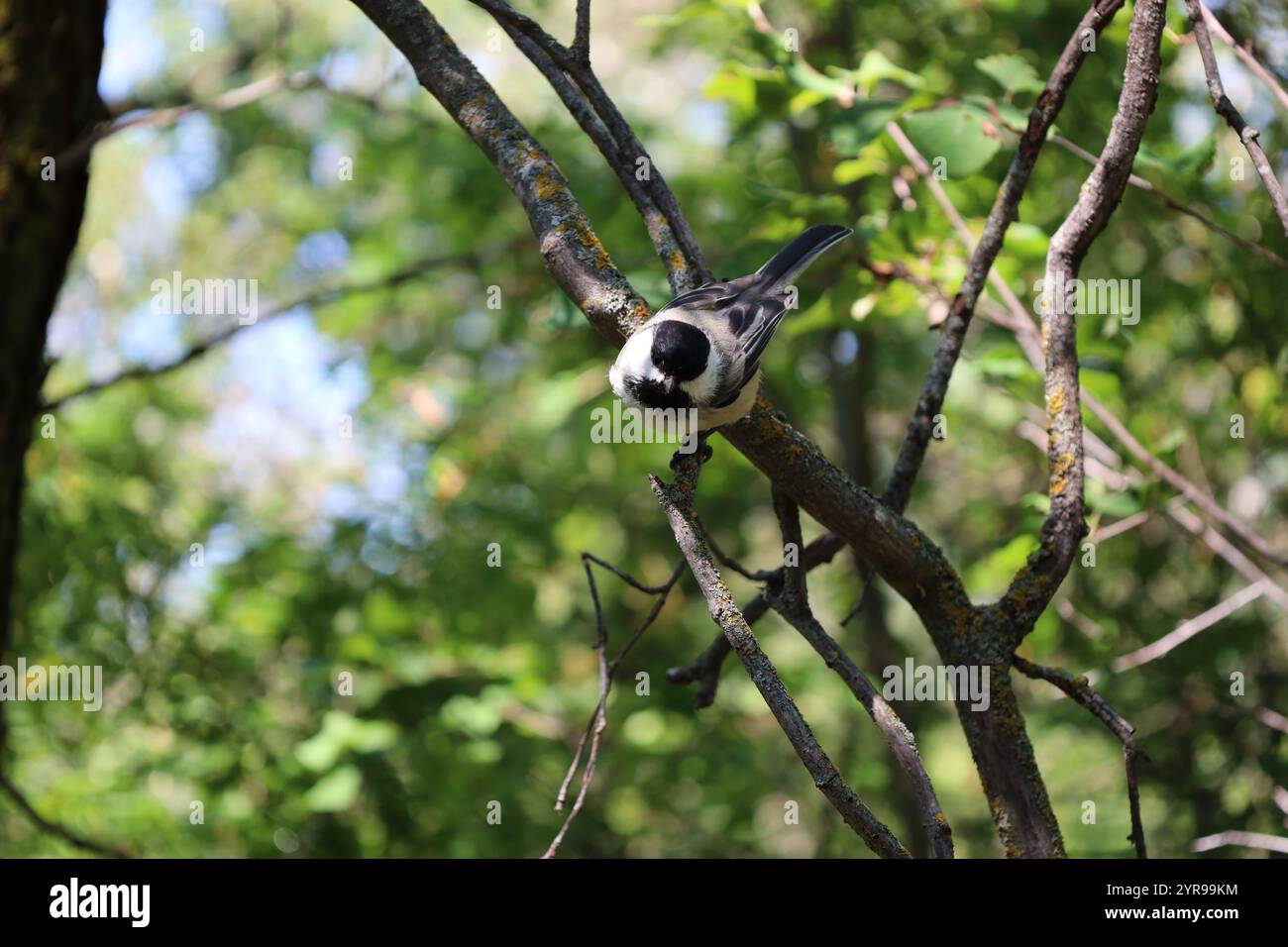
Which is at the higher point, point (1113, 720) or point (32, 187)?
point (32, 187)

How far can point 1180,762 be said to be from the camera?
15.4 ft

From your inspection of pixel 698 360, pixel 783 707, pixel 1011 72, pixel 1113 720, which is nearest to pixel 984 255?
pixel 698 360

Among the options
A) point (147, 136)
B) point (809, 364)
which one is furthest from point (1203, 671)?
point (147, 136)

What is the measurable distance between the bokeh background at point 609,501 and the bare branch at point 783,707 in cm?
119

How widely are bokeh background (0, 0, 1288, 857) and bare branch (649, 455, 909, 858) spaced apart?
1192 millimetres

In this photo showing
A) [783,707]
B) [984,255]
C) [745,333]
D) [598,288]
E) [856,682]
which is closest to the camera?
[783,707]

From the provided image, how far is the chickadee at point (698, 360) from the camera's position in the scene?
2287 millimetres

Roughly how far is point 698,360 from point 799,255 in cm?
60

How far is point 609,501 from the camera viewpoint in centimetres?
639

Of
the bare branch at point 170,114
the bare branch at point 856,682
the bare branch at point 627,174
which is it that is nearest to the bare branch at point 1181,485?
the bare branch at point 856,682

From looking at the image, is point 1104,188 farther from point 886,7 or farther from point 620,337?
point 886,7

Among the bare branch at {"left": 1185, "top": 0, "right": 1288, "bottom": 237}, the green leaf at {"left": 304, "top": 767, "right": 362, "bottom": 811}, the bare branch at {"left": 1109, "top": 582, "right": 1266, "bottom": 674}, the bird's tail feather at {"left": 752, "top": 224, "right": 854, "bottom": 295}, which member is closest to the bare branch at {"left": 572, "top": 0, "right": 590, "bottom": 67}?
the bird's tail feather at {"left": 752, "top": 224, "right": 854, "bottom": 295}

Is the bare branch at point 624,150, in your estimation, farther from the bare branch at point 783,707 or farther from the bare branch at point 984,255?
the bare branch at point 783,707

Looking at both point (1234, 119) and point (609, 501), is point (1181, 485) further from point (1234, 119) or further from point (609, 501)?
point (609, 501)
